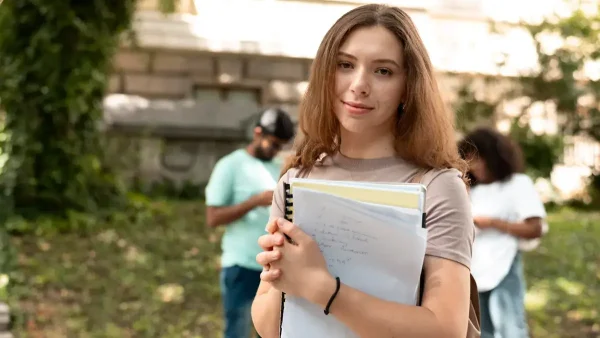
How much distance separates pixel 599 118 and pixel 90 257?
32.1 ft

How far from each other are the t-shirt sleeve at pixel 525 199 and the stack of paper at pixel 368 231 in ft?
10.6

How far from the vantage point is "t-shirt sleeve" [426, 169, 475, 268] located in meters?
1.74

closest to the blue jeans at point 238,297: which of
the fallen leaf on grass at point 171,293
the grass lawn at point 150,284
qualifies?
→ the grass lawn at point 150,284

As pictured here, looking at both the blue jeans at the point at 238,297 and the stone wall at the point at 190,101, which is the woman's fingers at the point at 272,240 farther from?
the stone wall at the point at 190,101

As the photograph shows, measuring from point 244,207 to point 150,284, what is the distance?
3.85m

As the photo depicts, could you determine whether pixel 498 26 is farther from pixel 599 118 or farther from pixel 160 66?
pixel 160 66

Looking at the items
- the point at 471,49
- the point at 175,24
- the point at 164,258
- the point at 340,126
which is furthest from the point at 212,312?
the point at 471,49

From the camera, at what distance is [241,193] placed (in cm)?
506

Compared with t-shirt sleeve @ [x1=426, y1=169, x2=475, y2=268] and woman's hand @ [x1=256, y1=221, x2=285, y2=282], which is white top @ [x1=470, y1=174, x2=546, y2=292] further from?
woman's hand @ [x1=256, y1=221, x2=285, y2=282]

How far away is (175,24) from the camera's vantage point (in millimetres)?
14180

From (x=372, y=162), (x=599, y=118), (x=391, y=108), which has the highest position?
(x=391, y=108)

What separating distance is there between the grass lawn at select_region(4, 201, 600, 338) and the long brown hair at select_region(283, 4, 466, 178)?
5.66 m

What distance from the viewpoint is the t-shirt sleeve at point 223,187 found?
5.05 meters

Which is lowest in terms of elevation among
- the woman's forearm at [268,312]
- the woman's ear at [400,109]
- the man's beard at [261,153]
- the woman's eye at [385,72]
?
the man's beard at [261,153]
